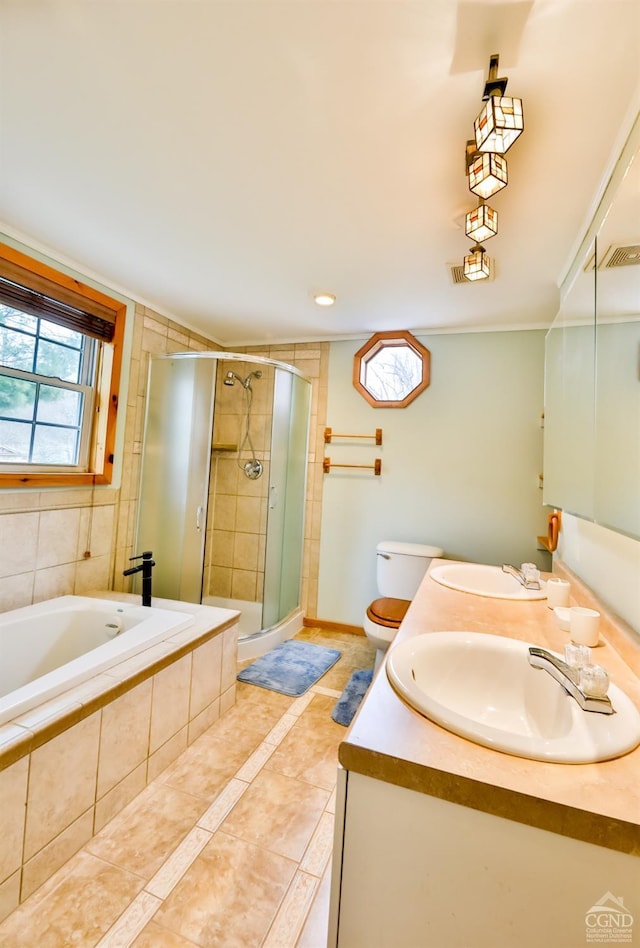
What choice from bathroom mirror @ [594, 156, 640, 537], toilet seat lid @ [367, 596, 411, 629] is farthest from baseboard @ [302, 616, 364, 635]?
bathroom mirror @ [594, 156, 640, 537]

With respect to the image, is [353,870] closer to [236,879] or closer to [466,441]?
[236,879]

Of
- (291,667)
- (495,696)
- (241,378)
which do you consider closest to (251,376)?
(241,378)

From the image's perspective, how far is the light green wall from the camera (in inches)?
102

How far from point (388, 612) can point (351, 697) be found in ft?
1.63

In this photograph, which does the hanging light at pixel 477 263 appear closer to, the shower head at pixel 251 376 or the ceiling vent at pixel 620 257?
the ceiling vent at pixel 620 257

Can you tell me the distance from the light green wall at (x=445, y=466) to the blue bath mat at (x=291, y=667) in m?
0.41

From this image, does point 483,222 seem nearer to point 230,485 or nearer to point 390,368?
point 390,368

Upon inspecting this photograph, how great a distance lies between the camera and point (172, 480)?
2.60 meters

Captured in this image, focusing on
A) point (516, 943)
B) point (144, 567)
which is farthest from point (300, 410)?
point (516, 943)

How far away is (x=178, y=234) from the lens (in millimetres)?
1783

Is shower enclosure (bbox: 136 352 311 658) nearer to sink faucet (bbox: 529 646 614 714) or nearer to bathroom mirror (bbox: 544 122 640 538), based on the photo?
bathroom mirror (bbox: 544 122 640 538)

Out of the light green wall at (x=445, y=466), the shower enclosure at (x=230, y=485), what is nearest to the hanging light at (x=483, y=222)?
the light green wall at (x=445, y=466)

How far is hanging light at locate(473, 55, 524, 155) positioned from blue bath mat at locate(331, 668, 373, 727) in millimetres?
2186

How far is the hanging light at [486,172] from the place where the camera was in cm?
108
